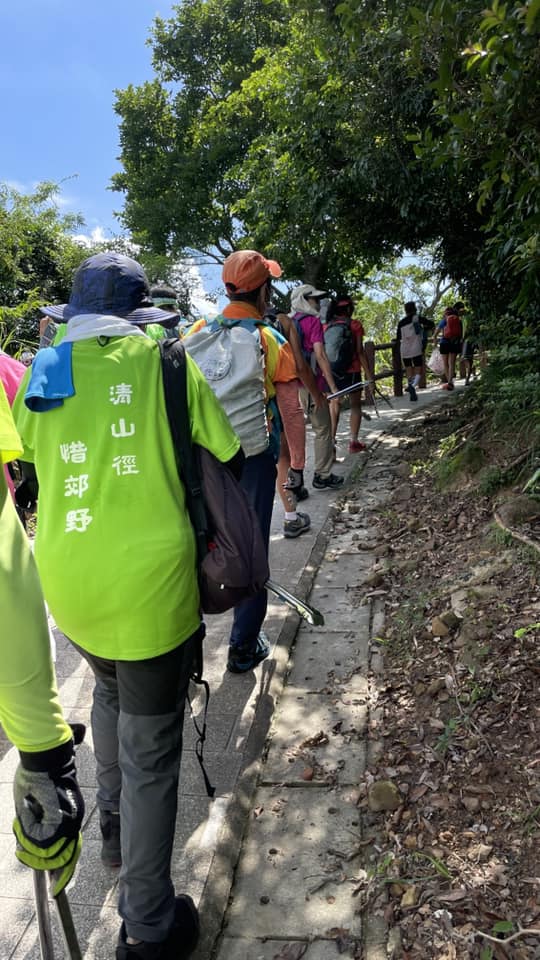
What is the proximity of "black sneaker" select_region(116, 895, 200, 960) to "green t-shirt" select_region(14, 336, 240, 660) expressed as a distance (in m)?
0.83

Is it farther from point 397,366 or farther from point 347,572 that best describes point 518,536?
point 397,366

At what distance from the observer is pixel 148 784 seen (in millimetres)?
1860

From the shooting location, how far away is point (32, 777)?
146 centimetres

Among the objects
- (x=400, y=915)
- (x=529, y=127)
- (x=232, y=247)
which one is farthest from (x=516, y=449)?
(x=232, y=247)

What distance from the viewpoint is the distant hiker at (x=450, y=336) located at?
1178cm

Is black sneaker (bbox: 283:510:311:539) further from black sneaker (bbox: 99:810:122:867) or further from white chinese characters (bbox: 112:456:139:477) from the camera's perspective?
white chinese characters (bbox: 112:456:139:477)

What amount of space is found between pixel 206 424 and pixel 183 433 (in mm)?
71

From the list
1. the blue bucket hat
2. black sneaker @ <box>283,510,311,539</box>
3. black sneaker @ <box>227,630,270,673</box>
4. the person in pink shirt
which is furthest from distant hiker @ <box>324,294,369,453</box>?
the blue bucket hat

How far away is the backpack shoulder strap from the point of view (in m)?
1.84

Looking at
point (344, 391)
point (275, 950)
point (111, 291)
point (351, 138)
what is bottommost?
point (275, 950)

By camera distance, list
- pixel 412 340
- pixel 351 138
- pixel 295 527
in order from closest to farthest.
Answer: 1. pixel 295 527
2. pixel 351 138
3. pixel 412 340

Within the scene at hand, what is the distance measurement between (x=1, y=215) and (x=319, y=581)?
1318 centimetres

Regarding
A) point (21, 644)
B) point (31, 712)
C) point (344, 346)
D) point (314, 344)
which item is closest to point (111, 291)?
point (21, 644)

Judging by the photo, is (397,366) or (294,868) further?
(397,366)
